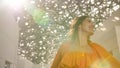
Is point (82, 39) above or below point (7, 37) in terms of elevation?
above

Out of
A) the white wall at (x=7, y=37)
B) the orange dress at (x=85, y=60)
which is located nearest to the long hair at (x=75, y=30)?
the orange dress at (x=85, y=60)

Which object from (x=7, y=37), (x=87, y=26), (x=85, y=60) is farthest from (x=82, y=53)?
(x=7, y=37)

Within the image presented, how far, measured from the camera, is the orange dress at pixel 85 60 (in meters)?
3.23

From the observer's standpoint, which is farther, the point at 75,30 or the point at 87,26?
the point at 75,30

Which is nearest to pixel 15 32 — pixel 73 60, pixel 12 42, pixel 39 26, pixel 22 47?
pixel 12 42

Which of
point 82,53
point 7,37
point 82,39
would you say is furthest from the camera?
point 7,37

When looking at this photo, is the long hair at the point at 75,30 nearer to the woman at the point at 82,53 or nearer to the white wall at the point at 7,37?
the woman at the point at 82,53

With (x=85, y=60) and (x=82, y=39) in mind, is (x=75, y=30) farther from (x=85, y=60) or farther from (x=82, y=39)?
(x=85, y=60)

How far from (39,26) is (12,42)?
11.2 feet

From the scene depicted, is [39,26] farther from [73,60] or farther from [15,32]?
[73,60]

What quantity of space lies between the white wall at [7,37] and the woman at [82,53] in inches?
296

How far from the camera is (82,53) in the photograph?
11.0 ft

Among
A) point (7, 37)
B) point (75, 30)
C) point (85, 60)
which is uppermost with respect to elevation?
point (75, 30)

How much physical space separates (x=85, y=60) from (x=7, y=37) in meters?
9.02
